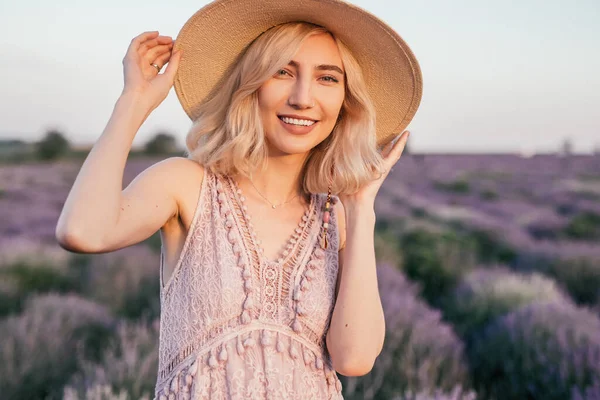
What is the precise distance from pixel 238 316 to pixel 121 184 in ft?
1.66

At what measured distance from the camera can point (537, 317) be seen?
427cm

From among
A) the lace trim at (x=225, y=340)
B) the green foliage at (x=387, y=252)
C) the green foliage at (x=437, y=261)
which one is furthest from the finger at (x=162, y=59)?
the green foliage at (x=437, y=261)

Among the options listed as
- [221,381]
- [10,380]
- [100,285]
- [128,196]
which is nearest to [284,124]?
[128,196]

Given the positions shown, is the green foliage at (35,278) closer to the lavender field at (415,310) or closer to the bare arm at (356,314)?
the lavender field at (415,310)

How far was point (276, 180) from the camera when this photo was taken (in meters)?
1.93

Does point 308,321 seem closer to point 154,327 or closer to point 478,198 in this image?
point 154,327

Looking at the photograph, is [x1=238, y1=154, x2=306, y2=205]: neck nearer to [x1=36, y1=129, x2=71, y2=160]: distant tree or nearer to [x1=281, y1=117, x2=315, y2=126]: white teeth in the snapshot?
[x1=281, y1=117, x2=315, y2=126]: white teeth

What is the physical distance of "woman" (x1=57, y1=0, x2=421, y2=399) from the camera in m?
1.55

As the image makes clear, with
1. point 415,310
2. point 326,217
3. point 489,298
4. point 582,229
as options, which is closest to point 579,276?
point 489,298

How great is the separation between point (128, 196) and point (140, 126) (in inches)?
7.4

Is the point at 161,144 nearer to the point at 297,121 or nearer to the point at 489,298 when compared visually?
the point at 489,298

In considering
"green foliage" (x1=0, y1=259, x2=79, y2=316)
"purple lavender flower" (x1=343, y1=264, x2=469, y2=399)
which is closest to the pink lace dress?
"purple lavender flower" (x1=343, y1=264, x2=469, y2=399)

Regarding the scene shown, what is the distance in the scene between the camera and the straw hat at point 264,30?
1.80 m

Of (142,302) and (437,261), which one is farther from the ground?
(437,261)
